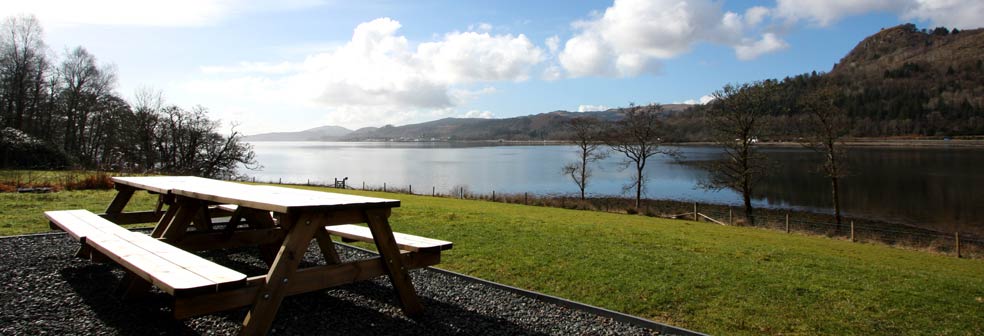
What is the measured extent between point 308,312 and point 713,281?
4627 millimetres

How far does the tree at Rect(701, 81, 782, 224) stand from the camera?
26.3 m

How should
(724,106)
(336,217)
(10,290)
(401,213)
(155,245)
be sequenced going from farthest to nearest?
(724,106)
(401,213)
(10,290)
(155,245)
(336,217)

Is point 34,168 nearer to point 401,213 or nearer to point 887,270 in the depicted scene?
point 401,213

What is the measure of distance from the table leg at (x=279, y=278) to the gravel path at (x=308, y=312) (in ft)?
1.82

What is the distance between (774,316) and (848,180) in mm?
48539

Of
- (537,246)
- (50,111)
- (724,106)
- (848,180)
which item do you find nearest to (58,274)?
(537,246)

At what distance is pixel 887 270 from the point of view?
8.09m

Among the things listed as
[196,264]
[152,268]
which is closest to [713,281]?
[196,264]

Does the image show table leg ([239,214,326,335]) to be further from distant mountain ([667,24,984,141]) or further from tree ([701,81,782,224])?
distant mountain ([667,24,984,141])

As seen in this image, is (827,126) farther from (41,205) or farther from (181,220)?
(41,205)

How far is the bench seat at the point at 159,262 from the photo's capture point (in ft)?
10.1

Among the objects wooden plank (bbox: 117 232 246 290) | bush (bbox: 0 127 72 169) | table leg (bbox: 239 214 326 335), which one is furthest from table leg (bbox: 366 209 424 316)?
bush (bbox: 0 127 72 169)

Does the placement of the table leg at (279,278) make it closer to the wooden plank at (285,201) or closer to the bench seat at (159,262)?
the wooden plank at (285,201)

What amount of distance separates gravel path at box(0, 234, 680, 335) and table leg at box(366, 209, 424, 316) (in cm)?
14
